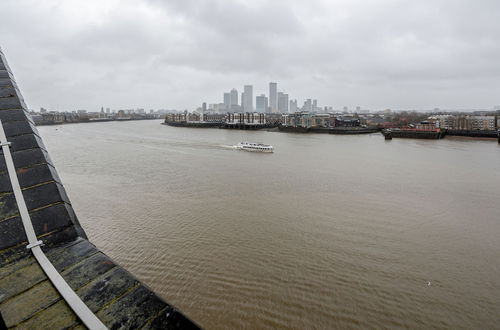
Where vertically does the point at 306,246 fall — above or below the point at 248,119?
below

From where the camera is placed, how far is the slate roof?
2.76ft

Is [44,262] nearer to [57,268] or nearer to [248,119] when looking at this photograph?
[57,268]

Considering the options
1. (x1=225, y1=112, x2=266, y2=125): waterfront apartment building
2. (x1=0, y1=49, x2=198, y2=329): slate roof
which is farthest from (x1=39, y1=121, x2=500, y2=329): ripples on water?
(x1=225, y1=112, x2=266, y2=125): waterfront apartment building

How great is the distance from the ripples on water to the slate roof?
10.2ft

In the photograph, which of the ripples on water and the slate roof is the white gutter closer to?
the slate roof

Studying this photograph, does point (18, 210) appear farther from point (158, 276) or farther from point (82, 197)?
point (82, 197)

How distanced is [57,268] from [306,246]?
17.2ft

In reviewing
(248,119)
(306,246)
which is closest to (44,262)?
(306,246)

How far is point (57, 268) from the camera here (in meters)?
1.02

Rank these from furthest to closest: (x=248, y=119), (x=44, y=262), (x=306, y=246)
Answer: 1. (x=248, y=119)
2. (x=306, y=246)
3. (x=44, y=262)

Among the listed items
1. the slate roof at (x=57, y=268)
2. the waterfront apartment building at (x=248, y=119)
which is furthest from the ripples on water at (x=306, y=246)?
the waterfront apartment building at (x=248, y=119)

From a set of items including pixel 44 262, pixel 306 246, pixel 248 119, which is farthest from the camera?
pixel 248 119

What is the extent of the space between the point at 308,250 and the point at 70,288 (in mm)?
5176

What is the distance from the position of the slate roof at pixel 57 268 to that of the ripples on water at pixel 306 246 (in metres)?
3.10
